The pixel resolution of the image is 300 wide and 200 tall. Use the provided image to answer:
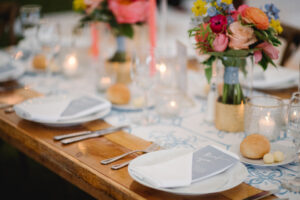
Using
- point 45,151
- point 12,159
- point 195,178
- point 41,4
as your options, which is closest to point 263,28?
point 195,178

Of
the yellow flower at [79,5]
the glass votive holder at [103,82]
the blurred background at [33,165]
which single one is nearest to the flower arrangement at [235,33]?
the blurred background at [33,165]

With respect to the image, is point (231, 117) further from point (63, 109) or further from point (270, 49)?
point (63, 109)

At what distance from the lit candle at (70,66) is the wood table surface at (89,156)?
0.46 meters

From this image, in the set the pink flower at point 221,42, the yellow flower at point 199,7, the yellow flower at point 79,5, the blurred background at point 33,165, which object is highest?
the yellow flower at point 79,5

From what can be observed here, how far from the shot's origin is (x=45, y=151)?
3.82 ft

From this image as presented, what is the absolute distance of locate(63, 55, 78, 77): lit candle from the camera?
1.83 metres

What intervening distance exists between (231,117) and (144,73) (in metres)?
0.32

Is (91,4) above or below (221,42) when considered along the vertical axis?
above

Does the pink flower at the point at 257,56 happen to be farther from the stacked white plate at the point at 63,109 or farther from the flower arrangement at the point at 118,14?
the flower arrangement at the point at 118,14

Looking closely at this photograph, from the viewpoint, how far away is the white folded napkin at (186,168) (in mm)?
849

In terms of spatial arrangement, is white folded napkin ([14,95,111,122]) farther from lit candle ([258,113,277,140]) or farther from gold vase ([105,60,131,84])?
lit candle ([258,113,277,140])

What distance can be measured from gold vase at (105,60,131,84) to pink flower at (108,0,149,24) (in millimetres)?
191

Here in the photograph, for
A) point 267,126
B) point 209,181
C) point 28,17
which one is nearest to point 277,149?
point 267,126

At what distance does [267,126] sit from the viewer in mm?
1150
